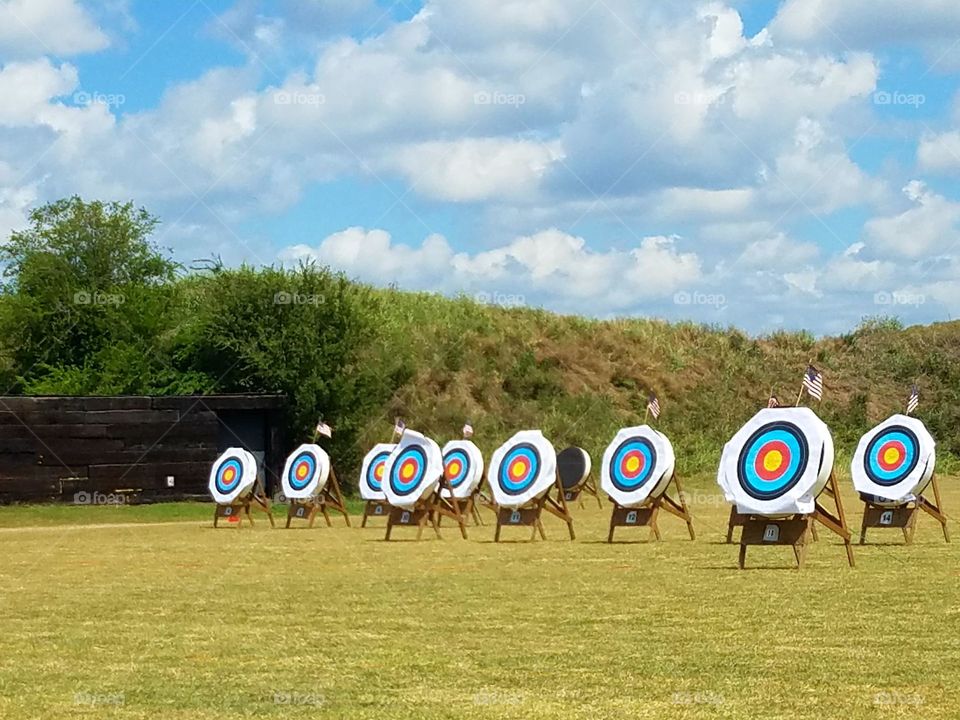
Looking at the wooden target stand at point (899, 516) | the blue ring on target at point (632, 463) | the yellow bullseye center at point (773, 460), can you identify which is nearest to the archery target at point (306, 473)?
the blue ring on target at point (632, 463)

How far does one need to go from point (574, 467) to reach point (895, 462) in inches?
569

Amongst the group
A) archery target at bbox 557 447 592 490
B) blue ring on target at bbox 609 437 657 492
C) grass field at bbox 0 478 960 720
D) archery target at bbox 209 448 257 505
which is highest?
archery target at bbox 557 447 592 490

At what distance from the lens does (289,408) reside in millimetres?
37062

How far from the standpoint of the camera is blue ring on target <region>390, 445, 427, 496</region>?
933 inches

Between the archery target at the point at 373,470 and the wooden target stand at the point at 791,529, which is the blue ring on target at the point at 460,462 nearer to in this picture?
the archery target at the point at 373,470

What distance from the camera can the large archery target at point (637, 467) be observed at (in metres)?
21.2

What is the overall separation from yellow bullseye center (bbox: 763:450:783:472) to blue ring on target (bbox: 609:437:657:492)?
17.4 ft

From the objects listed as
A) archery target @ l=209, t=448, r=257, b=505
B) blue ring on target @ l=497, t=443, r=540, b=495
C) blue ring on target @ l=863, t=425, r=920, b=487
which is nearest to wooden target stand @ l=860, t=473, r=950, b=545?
blue ring on target @ l=863, t=425, r=920, b=487

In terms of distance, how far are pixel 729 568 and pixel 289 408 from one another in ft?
75.3

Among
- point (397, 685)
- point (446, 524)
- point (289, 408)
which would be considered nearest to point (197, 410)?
point (289, 408)

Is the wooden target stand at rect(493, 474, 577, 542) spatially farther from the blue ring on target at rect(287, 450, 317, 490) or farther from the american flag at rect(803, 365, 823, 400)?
the blue ring on target at rect(287, 450, 317, 490)

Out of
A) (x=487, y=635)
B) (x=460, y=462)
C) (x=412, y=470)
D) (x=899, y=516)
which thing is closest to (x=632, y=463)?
(x=899, y=516)

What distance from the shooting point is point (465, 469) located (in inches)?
1147

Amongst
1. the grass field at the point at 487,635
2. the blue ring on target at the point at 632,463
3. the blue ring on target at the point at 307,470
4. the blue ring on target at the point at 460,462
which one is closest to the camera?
the grass field at the point at 487,635
